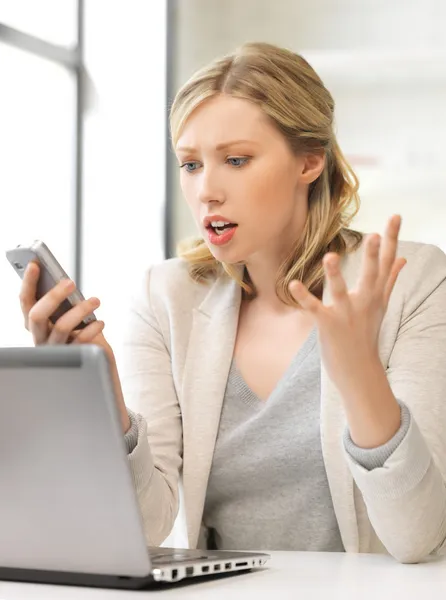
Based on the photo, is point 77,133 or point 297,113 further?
point 77,133

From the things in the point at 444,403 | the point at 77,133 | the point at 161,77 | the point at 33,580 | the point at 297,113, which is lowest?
the point at 33,580

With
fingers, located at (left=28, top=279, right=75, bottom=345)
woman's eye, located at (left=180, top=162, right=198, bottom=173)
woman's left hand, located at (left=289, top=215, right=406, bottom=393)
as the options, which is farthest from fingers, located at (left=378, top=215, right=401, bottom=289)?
woman's eye, located at (left=180, top=162, right=198, bottom=173)

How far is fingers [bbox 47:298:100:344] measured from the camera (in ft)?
4.20

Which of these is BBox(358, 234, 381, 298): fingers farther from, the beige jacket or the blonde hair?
the blonde hair

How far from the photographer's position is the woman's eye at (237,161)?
151cm

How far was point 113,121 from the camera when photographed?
11.7 ft

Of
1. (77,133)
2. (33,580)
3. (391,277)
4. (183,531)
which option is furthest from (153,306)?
(77,133)

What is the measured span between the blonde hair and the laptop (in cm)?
80

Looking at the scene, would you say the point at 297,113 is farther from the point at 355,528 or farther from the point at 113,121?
the point at 113,121

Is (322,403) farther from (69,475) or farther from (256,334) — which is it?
(69,475)

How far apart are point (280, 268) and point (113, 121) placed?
2065 mm

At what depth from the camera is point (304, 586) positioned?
94 cm

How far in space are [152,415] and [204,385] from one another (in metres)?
0.10

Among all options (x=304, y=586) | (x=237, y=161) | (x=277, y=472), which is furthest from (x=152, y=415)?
(x=304, y=586)
